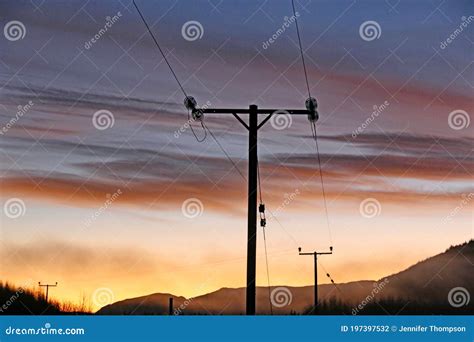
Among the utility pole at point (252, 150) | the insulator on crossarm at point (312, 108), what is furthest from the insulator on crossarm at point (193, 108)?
the insulator on crossarm at point (312, 108)

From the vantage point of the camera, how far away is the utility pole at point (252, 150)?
663 inches

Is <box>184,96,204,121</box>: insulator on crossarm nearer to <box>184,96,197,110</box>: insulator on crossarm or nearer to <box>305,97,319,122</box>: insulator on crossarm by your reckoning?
<box>184,96,197,110</box>: insulator on crossarm

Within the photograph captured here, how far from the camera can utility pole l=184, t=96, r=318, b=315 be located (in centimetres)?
1684

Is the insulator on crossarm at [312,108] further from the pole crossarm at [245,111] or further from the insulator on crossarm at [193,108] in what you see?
the insulator on crossarm at [193,108]

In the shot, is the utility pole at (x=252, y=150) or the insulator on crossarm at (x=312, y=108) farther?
the insulator on crossarm at (x=312, y=108)

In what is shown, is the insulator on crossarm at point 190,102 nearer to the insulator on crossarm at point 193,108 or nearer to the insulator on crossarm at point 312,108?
the insulator on crossarm at point 193,108

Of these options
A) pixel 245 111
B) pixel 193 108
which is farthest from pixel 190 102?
pixel 245 111

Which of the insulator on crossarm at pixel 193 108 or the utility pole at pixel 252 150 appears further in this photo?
the insulator on crossarm at pixel 193 108

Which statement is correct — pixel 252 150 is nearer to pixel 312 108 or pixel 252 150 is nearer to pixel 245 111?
pixel 245 111

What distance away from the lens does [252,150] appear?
58.0 ft
